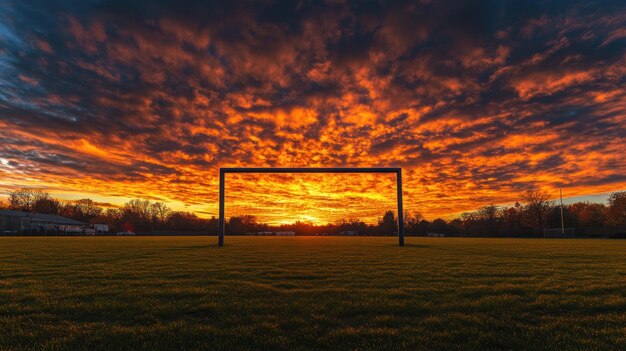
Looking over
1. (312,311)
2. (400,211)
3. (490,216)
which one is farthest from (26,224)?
(490,216)

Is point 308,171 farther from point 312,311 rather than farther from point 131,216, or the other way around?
point 131,216

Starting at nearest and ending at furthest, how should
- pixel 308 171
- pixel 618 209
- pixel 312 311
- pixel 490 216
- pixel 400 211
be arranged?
1. pixel 312 311
2. pixel 308 171
3. pixel 400 211
4. pixel 618 209
5. pixel 490 216

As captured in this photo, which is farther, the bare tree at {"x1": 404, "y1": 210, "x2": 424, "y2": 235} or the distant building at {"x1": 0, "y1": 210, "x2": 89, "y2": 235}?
the bare tree at {"x1": 404, "y1": 210, "x2": 424, "y2": 235}

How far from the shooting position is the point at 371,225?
123 meters

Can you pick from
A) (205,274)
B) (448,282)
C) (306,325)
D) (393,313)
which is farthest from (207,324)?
(448,282)

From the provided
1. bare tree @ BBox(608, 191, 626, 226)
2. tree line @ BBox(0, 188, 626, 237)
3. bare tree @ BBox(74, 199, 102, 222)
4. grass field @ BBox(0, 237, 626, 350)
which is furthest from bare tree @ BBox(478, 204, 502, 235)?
bare tree @ BBox(74, 199, 102, 222)

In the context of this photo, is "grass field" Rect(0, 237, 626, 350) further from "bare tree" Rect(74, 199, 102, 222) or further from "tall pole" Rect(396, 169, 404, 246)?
"bare tree" Rect(74, 199, 102, 222)

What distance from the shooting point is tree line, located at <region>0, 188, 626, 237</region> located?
8594 centimetres

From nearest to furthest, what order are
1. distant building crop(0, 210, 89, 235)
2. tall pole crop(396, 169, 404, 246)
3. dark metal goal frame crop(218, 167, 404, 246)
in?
dark metal goal frame crop(218, 167, 404, 246)
tall pole crop(396, 169, 404, 246)
distant building crop(0, 210, 89, 235)

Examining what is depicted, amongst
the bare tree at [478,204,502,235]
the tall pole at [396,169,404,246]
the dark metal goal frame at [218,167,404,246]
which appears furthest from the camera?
the bare tree at [478,204,502,235]

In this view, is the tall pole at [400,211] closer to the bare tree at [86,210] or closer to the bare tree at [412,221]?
the bare tree at [412,221]

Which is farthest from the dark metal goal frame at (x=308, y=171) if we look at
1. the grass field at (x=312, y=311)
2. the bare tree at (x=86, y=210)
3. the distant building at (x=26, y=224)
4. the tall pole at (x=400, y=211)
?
the bare tree at (x=86, y=210)

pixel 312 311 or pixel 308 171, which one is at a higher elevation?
pixel 308 171

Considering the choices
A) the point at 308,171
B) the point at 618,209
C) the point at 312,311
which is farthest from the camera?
the point at 618,209
